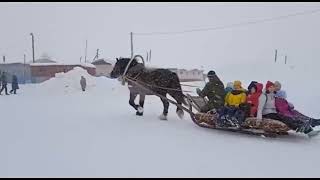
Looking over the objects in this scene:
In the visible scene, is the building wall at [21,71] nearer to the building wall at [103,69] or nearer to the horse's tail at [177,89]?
the building wall at [103,69]

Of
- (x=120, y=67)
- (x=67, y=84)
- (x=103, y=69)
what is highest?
(x=120, y=67)

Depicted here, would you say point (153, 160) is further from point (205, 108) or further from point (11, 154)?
point (205, 108)

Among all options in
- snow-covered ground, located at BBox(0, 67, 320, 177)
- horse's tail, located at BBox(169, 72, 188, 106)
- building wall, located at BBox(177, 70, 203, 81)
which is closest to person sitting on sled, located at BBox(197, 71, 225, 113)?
snow-covered ground, located at BBox(0, 67, 320, 177)

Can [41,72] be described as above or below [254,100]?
below

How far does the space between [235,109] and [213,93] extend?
40.0 inches

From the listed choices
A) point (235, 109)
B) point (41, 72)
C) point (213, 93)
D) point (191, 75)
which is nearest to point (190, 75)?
point (191, 75)

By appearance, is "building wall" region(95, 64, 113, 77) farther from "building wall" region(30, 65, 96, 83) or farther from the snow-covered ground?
the snow-covered ground

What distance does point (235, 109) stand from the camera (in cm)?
827

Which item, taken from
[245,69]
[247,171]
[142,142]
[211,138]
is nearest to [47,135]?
[142,142]

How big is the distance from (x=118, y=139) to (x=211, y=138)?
1.92 m

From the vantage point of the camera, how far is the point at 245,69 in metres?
61.2

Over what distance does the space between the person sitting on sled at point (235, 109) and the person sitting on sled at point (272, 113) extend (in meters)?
0.35

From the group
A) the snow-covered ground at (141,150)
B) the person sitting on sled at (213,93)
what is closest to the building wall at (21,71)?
the snow-covered ground at (141,150)

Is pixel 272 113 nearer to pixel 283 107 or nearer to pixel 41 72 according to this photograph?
pixel 283 107
